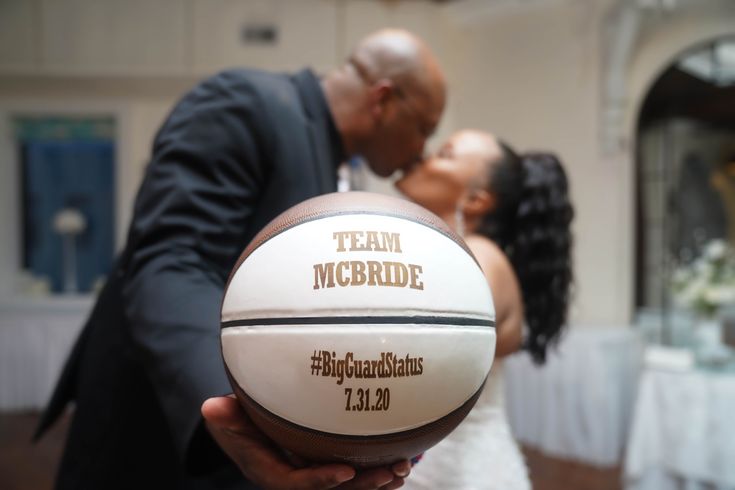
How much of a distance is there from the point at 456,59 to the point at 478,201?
3.89 meters

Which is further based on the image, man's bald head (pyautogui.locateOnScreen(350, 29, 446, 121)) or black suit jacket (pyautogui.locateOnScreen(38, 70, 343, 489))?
man's bald head (pyautogui.locateOnScreen(350, 29, 446, 121))

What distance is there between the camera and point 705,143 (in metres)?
4.26

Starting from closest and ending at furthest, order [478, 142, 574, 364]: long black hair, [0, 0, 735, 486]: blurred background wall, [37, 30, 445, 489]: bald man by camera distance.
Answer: [37, 30, 445, 489]: bald man < [478, 142, 574, 364]: long black hair < [0, 0, 735, 486]: blurred background wall

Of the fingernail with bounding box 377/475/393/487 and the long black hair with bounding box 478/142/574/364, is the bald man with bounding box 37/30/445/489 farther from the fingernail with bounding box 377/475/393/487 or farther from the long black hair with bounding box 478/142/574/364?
the long black hair with bounding box 478/142/574/364

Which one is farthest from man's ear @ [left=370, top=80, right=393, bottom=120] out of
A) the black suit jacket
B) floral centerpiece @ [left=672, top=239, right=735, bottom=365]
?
floral centerpiece @ [left=672, top=239, right=735, bottom=365]

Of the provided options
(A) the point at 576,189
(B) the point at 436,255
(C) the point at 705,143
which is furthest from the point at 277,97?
(C) the point at 705,143

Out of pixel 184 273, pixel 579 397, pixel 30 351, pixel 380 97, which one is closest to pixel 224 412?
pixel 184 273

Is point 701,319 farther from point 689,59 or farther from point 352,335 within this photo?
point 352,335

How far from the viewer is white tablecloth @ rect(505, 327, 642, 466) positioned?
11.0ft

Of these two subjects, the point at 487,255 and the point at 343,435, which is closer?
the point at 343,435

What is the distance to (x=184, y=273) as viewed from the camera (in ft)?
2.61

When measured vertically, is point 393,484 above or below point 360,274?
below

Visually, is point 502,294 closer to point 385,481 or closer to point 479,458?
point 479,458

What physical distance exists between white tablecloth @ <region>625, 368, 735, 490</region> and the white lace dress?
1.69 meters
